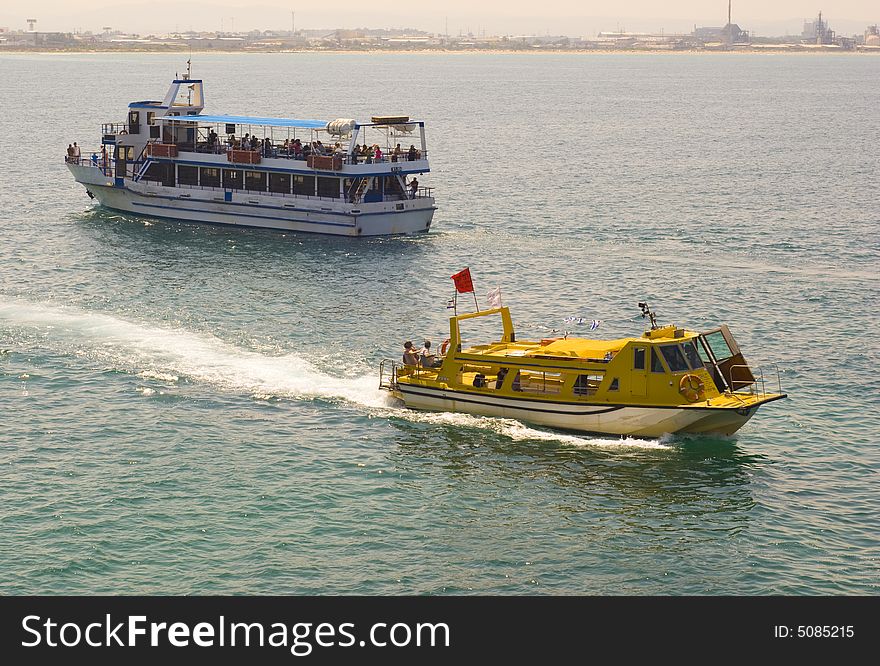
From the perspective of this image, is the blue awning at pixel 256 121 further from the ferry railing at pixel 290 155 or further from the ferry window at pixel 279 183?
the ferry window at pixel 279 183

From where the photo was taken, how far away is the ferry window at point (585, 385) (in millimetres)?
44969

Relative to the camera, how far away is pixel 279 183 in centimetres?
8400

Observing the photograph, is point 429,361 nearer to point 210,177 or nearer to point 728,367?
point 728,367

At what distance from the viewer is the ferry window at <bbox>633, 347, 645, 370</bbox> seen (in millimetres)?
43906

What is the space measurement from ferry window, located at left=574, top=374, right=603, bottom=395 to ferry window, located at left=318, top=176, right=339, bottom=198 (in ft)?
131

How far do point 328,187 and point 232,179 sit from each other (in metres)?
7.18

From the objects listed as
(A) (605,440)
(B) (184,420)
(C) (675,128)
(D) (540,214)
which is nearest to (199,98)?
(D) (540,214)

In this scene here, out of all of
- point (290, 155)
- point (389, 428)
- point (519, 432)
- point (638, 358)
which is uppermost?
point (290, 155)

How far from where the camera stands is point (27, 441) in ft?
146

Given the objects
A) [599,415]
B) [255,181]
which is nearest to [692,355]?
[599,415]

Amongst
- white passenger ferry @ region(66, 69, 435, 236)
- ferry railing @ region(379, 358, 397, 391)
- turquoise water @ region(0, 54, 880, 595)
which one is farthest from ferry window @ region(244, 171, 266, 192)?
ferry railing @ region(379, 358, 397, 391)
